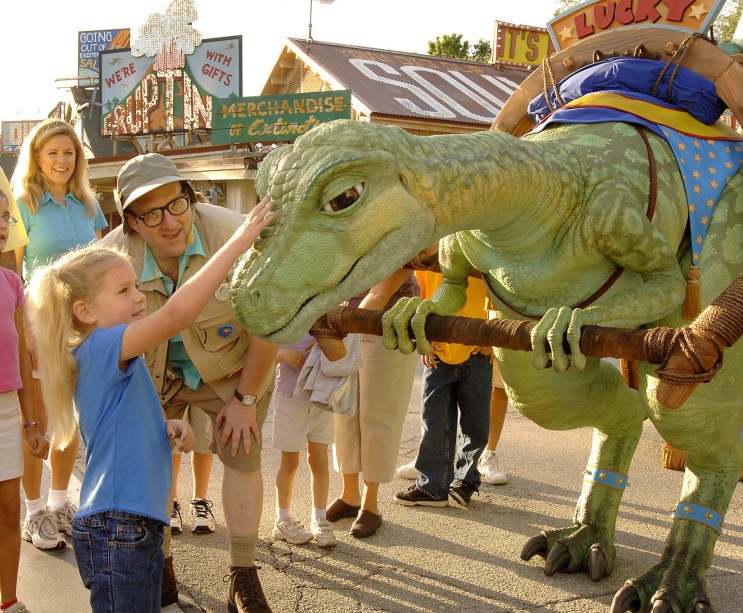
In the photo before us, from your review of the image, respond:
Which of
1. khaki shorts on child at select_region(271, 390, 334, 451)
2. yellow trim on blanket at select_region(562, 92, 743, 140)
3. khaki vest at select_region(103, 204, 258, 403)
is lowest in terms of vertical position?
khaki shorts on child at select_region(271, 390, 334, 451)

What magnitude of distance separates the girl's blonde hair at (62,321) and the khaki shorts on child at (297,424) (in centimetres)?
156

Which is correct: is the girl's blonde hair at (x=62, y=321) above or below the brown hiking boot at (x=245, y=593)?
above

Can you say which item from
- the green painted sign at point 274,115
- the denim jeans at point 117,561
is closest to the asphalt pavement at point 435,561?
the denim jeans at point 117,561

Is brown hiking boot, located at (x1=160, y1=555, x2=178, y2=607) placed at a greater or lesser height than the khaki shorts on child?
lesser

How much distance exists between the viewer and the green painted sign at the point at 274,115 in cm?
1639

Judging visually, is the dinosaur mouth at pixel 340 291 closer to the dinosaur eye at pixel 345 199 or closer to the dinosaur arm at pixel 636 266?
the dinosaur eye at pixel 345 199

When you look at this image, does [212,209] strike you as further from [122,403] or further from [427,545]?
[427,545]

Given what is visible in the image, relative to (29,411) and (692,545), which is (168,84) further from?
(692,545)

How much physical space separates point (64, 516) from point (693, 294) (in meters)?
3.04

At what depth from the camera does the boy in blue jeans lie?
4.61 metres

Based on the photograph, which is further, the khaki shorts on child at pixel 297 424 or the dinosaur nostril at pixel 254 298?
the khaki shorts on child at pixel 297 424

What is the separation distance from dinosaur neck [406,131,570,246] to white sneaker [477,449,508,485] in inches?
105

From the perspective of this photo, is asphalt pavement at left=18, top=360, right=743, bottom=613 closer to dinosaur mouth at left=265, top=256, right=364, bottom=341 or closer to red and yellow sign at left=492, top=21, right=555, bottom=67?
dinosaur mouth at left=265, top=256, right=364, bottom=341

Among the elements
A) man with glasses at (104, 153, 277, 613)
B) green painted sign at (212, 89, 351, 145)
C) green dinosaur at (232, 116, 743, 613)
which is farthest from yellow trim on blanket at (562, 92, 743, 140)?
green painted sign at (212, 89, 351, 145)
